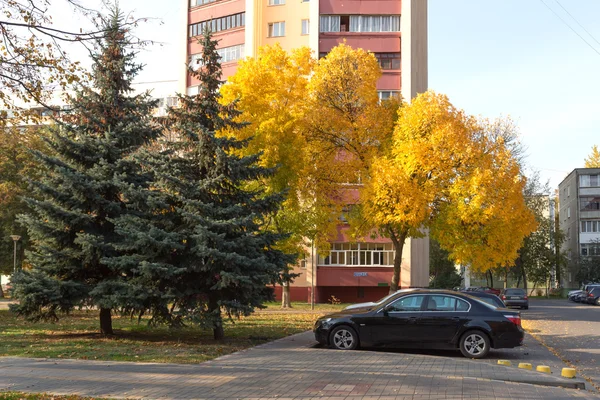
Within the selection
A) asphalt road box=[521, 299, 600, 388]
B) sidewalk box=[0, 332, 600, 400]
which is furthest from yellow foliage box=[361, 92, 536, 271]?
sidewalk box=[0, 332, 600, 400]

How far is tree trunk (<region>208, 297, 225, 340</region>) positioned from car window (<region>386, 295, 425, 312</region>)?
3.94 metres

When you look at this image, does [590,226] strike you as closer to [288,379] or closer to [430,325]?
[430,325]

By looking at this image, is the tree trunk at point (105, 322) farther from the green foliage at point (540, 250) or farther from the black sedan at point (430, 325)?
the green foliage at point (540, 250)

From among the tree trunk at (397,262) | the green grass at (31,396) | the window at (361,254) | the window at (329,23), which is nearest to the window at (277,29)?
the window at (329,23)

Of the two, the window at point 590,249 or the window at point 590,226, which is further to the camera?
the window at point 590,226

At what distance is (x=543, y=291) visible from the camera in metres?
94.3

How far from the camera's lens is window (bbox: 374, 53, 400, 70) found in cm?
4847

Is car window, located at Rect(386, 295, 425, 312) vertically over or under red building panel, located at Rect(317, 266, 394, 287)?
over

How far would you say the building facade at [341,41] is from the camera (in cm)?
4716

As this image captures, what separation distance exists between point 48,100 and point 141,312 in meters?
7.19

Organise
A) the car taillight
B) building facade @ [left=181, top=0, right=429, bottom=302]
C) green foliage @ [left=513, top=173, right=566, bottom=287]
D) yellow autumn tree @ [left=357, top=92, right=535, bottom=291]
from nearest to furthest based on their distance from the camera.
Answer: the car taillight, yellow autumn tree @ [left=357, top=92, right=535, bottom=291], building facade @ [left=181, top=0, right=429, bottom=302], green foliage @ [left=513, top=173, right=566, bottom=287]

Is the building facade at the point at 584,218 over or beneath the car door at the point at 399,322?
over

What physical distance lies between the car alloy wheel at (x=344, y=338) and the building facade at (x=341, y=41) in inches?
1164

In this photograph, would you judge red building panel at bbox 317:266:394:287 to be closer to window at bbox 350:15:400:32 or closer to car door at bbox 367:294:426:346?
window at bbox 350:15:400:32
